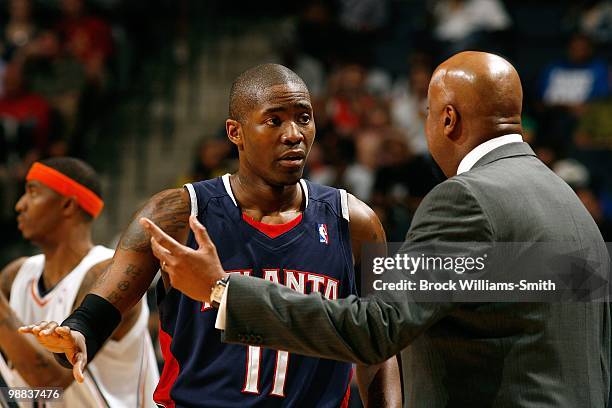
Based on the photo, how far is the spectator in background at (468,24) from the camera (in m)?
9.79

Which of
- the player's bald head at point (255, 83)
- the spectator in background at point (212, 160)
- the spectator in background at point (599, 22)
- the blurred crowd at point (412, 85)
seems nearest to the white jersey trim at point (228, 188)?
the player's bald head at point (255, 83)

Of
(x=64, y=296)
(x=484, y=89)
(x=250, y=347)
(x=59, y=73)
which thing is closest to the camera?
(x=484, y=89)

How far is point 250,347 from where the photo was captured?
3.49 metres

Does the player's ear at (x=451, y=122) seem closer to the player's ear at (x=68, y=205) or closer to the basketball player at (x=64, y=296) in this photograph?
the basketball player at (x=64, y=296)

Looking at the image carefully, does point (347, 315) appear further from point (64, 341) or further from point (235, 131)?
point (235, 131)

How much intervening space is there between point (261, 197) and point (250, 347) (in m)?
0.62

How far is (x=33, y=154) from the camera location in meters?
9.38

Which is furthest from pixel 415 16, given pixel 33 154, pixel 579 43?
pixel 33 154

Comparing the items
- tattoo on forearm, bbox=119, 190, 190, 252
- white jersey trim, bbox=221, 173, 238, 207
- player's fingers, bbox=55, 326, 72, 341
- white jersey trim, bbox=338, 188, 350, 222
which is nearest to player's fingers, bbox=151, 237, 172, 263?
player's fingers, bbox=55, 326, 72, 341

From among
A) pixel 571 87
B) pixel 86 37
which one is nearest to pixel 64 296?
pixel 86 37

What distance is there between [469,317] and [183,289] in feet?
2.97

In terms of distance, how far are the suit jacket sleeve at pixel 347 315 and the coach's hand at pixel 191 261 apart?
0.08 meters

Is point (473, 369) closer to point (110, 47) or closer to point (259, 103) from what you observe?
point (259, 103)

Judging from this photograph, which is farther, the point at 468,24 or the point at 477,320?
the point at 468,24
